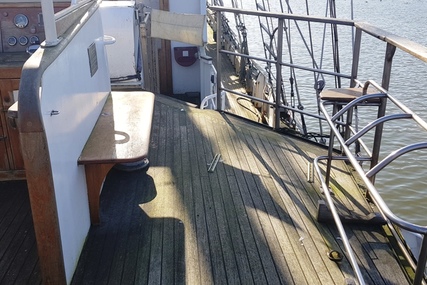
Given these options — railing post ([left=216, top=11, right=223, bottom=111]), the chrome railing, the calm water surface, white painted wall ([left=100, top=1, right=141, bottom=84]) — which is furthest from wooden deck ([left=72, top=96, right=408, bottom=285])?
the calm water surface

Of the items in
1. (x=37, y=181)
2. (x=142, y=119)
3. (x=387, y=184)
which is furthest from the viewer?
(x=387, y=184)

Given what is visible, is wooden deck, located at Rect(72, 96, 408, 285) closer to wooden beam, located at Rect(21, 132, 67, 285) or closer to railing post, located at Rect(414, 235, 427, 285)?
wooden beam, located at Rect(21, 132, 67, 285)

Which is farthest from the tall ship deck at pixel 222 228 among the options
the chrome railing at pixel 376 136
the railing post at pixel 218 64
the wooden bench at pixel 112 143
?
the railing post at pixel 218 64

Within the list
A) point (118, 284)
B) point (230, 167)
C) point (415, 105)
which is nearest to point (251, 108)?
point (415, 105)

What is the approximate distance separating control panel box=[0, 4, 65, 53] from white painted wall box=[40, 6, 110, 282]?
766 millimetres

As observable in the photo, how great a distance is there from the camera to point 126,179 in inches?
139

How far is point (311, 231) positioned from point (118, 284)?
119 centimetres

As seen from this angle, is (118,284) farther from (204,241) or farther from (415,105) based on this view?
(415,105)

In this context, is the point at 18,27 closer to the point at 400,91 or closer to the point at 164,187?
the point at 164,187

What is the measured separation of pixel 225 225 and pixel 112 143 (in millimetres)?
869

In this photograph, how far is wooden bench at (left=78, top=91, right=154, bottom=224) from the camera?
2.63 metres

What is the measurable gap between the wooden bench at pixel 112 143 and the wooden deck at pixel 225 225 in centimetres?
33

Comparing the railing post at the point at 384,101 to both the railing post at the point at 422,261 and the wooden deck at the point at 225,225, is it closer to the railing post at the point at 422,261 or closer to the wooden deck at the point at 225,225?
the wooden deck at the point at 225,225

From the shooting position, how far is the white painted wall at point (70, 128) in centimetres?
214
